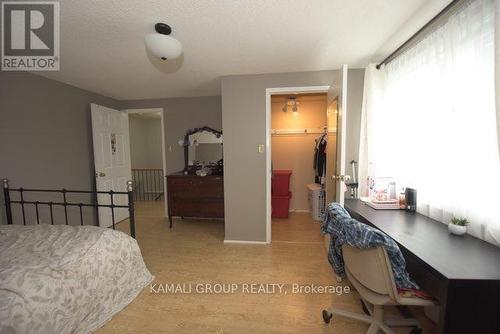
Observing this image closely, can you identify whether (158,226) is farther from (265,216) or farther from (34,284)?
(34,284)

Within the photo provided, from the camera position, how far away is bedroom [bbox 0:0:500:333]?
1331mm

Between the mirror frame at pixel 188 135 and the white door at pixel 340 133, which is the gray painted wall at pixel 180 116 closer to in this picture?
the mirror frame at pixel 188 135

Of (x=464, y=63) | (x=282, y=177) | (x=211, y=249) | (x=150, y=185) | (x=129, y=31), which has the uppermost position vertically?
(x=129, y=31)

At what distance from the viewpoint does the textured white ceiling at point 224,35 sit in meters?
1.45

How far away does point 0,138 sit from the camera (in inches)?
87.0

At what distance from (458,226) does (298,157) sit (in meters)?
2.93

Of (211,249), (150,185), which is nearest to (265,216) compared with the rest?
(211,249)

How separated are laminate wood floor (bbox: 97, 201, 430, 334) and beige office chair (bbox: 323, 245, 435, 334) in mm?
180

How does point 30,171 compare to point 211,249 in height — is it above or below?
above

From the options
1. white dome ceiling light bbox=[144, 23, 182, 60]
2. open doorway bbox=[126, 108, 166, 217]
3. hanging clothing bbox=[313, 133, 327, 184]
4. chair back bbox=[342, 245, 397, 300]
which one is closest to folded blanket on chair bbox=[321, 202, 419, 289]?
chair back bbox=[342, 245, 397, 300]

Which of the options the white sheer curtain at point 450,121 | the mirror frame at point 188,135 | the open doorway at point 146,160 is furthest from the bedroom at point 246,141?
the open doorway at point 146,160

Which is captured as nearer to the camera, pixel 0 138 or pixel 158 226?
pixel 0 138

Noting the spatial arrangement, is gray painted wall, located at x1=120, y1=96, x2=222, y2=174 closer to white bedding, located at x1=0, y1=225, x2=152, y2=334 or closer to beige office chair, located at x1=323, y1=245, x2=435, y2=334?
white bedding, located at x1=0, y1=225, x2=152, y2=334

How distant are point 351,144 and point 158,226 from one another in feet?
10.8
